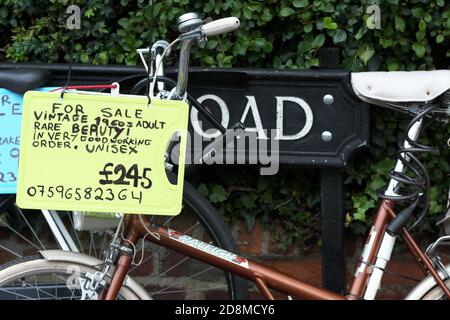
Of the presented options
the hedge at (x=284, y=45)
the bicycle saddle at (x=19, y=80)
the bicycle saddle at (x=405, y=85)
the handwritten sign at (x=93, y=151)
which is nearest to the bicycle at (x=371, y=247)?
the bicycle saddle at (x=405, y=85)

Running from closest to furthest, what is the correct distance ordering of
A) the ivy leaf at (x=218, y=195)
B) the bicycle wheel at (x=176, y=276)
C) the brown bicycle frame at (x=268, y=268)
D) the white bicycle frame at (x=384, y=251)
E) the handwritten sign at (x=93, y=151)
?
the handwritten sign at (x=93, y=151) → the brown bicycle frame at (x=268, y=268) → the white bicycle frame at (x=384, y=251) → the ivy leaf at (x=218, y=195) → the bicycle wheel at (x=176, y=276)

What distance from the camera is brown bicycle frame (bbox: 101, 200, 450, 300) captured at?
2396 mm

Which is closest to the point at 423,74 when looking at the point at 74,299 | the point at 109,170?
the point at 109,170

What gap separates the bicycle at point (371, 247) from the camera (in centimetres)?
240

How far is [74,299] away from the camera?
2.59 meters

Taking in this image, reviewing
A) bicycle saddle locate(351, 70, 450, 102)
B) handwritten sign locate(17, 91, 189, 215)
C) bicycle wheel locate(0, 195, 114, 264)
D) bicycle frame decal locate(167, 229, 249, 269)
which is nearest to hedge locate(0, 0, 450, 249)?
bicycle saddle locate(351, 70, 450, 102)

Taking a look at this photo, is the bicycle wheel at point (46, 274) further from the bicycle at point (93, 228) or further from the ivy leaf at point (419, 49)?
the ivy leaf at point (419, 49)

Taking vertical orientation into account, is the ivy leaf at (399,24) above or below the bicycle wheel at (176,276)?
above

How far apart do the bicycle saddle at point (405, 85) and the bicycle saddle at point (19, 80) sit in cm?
110

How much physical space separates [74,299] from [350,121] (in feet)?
3.76

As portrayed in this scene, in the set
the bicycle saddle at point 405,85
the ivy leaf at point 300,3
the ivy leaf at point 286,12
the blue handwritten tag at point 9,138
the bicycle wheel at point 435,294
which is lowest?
the bicycle wheel at point 435,294
